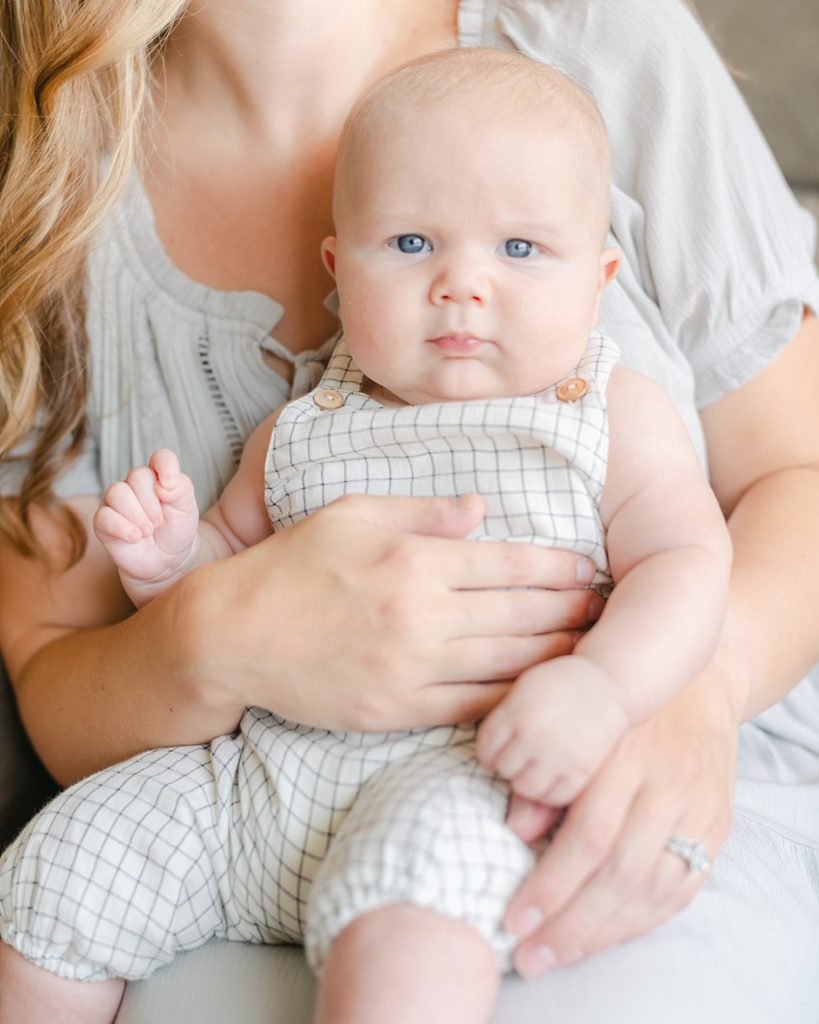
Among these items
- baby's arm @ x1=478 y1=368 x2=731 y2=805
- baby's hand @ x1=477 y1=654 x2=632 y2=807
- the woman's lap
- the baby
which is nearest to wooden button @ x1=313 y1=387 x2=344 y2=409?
the baby

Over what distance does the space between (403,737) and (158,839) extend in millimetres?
203

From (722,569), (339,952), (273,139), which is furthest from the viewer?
(273,139)

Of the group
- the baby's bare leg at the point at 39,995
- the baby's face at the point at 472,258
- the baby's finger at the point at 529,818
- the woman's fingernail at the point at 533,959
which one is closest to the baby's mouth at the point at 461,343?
the baby's face at the point at 472,258

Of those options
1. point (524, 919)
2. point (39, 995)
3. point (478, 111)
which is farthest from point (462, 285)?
point (39, 995)

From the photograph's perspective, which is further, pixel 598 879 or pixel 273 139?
pixel 273 139

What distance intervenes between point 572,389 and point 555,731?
30 cm

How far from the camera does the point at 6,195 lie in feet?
3.94

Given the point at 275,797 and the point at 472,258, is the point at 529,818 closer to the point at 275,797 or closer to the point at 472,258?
the point at 275,797

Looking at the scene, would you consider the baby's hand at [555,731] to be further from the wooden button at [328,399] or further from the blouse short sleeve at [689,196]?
the blouse short sleeve at [689,196]

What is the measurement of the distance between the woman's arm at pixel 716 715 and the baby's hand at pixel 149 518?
1.29 ft

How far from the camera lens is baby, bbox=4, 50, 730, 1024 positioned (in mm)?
821

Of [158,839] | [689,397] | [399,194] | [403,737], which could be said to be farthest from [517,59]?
[158,839]

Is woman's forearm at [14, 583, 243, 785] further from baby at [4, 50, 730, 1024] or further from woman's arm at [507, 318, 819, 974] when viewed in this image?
woman's arm at [507, 318, 819, 974]

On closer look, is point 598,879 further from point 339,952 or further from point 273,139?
point 273,139
